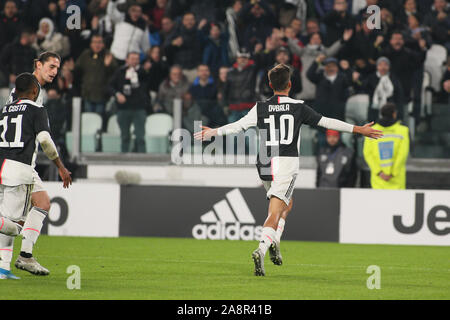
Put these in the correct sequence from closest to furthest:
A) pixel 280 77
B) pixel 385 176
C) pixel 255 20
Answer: pixel 280 77 → pixel 385 176 → pixel 255 20

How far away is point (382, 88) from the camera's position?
53.7 ft

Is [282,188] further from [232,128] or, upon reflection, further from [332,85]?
[332,85]

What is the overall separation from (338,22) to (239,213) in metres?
4.68

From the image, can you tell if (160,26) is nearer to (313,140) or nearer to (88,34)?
(88,34)

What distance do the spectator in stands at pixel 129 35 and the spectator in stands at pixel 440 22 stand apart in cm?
573

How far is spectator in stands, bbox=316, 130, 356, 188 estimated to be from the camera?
15922 mm

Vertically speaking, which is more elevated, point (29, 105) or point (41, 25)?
point (41, 25)

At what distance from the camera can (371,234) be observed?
14.9 m

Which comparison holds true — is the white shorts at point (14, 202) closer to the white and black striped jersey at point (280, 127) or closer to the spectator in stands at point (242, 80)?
the white and black striped jersey at point (280, 127)

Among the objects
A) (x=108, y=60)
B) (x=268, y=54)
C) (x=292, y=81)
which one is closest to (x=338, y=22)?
(x=268, y=54)

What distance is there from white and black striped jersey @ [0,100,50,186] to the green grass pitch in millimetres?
991

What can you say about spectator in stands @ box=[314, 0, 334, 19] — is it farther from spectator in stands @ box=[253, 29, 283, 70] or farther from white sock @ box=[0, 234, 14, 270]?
white sock @ box=[0, 234, 14, 270]
